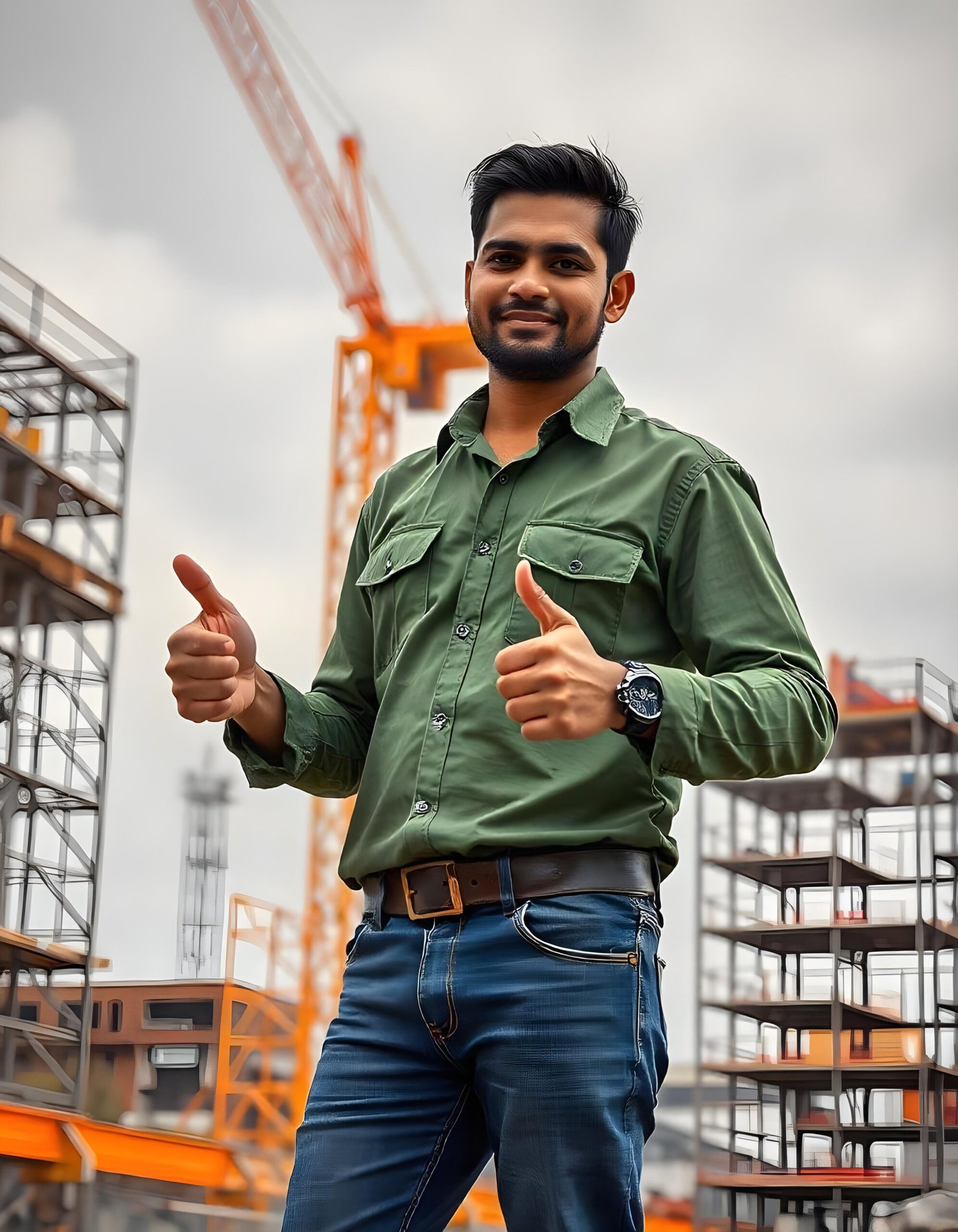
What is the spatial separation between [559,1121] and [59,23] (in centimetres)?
717

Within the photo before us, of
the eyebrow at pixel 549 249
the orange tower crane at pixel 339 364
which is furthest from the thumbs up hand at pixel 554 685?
the orange tower crane at pixel 339 364

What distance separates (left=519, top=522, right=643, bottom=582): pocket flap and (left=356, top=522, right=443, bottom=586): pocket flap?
9cm

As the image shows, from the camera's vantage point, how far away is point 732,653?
1043 mm

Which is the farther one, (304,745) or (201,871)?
(201,871)

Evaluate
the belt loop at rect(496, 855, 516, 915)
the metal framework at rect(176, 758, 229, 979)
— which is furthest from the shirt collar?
the metal framework at rect(176, 758, 229, 979)

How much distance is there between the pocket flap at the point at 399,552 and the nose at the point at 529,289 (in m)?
0.17

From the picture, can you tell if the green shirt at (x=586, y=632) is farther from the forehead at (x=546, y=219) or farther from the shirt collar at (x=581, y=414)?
the forehead at (x=546, y=219)

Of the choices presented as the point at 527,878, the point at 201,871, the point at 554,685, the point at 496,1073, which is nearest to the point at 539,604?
the point at 554,685

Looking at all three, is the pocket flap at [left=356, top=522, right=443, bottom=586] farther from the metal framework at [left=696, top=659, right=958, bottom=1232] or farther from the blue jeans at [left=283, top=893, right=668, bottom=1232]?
the metal framework at [left=696, top=659, right=958, bottom=1232]

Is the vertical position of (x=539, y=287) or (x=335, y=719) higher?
(x=539, y=287)

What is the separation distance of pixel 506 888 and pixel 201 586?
0.93 feet

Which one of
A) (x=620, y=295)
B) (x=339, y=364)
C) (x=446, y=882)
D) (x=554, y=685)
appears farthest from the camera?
(x=339, y=364)

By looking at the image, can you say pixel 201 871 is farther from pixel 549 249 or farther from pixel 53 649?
pixel 549 249

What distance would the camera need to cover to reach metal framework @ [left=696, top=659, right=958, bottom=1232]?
15.7 feet
